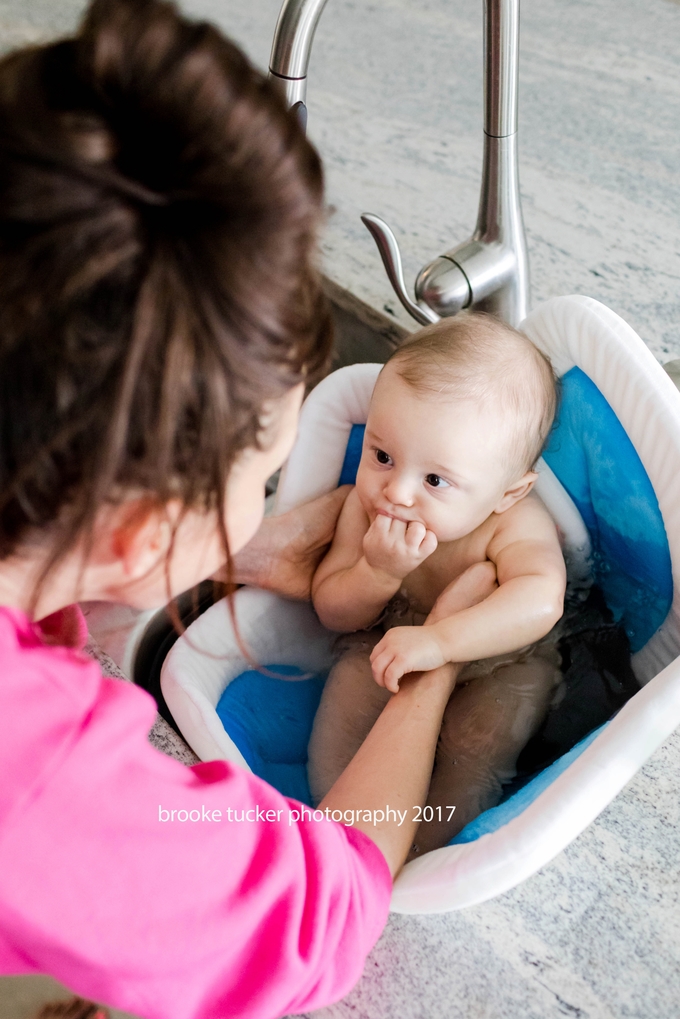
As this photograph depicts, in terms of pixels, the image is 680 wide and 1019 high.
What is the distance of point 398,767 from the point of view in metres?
0.80

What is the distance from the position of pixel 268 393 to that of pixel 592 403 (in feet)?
2.03

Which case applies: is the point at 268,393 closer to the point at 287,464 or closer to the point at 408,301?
the point at 287,464

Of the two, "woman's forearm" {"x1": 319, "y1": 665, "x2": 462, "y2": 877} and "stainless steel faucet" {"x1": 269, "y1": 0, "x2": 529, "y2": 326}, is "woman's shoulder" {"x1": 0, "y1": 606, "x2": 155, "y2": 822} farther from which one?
"stainless steel faucet" {"x1": 269, "y1": 0, "x2": 529, "y2": 326}

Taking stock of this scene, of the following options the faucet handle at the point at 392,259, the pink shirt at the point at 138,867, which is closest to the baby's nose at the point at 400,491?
the faucet handle at the point at 392,259

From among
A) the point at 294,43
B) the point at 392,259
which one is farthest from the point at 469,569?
the point at 294,43

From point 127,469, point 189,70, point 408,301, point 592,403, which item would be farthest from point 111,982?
point 408,301

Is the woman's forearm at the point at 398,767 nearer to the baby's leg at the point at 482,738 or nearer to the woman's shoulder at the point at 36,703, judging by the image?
the baby's leg at the point at 482,738

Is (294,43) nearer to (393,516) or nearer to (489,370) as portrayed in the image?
(489,370)

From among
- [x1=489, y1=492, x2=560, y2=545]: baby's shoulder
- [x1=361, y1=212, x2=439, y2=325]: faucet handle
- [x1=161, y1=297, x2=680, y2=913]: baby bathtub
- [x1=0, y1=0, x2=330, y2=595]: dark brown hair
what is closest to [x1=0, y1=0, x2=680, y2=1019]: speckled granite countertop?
[x1=161, y1=297, x2=680, y2=913]: baby bathtub

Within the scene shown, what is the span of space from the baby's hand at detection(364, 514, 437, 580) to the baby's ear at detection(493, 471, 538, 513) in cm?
12

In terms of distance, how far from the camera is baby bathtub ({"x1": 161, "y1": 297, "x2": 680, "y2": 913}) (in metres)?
0.67

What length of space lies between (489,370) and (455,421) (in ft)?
0.24

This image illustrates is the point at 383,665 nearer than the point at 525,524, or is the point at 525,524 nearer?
the point at 383,665

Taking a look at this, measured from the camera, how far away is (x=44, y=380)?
0.37 metres
